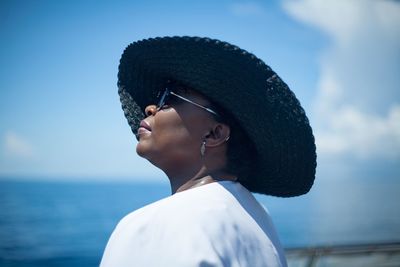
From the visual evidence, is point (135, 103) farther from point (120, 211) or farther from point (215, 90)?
point (120, 211)

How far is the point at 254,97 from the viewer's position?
146cm

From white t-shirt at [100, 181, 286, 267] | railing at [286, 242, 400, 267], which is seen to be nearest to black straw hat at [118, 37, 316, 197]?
white t-shirt at [100, 181, 286, 267]

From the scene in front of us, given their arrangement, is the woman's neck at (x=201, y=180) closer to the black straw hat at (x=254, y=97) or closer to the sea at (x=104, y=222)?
the black straw hat at (x=254, y=97)

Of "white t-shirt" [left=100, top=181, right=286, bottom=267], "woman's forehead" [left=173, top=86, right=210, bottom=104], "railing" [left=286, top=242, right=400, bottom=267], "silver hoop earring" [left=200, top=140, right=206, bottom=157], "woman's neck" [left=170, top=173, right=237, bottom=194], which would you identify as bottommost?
"railing" [left=286, top=242, right=400, bottom=267]

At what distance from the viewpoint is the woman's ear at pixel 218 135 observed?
4.82 feet

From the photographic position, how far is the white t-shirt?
1.05m

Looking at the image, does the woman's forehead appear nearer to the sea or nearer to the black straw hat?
the black straw hat

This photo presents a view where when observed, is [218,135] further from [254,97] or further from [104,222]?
[104,222]

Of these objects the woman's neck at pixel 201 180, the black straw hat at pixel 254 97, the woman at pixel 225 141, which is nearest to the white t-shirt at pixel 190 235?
the woman at pixel 225 141

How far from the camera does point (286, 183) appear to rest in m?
1.69

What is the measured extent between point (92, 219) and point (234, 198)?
7756 centimetres

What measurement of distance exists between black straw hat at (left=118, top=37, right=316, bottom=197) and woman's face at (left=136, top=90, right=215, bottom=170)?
69 mm

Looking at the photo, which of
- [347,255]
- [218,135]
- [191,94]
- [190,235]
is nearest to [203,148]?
[218,135]

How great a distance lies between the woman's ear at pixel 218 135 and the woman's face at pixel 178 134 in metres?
0.02
